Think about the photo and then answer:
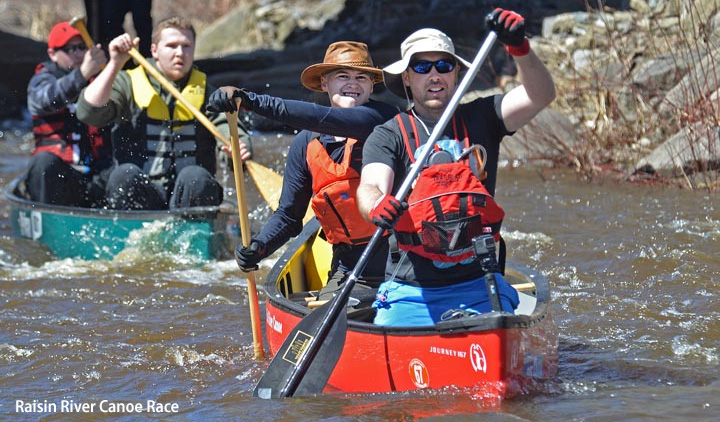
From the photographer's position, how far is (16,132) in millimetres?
14625

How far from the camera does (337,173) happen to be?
4.96 meters

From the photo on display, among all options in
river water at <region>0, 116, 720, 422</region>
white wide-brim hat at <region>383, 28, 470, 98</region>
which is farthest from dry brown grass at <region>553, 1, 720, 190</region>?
white wide-brim hat at <region>383, 28, 470, 98</region>

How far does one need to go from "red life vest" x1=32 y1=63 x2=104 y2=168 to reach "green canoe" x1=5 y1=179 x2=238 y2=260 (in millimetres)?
436

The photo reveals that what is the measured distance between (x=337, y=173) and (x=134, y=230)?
8.58 feet

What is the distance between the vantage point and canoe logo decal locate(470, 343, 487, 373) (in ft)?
13.0

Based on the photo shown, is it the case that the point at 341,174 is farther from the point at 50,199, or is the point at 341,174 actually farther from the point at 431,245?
the point at 50,199

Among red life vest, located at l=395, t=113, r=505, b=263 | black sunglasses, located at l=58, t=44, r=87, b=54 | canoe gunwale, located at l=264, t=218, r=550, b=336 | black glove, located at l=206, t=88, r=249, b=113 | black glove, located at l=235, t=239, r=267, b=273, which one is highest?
black sunglasses, located at l=58, t=44, r=87, b=54

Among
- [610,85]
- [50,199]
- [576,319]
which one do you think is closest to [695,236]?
[576,319]

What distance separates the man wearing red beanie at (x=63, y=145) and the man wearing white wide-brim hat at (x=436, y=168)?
3.81 m

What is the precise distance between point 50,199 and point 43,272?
0.69 meters

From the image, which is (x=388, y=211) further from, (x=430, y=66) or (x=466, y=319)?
(x=430, y=66)

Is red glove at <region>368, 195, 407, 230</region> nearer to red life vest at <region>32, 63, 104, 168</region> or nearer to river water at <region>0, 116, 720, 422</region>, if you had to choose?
river water at <region>0, 116, 720, 422</region>

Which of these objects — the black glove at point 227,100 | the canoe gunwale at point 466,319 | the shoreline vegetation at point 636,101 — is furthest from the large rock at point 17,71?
the black glove at point 227,100

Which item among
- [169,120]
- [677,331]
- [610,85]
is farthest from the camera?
[610,85]
